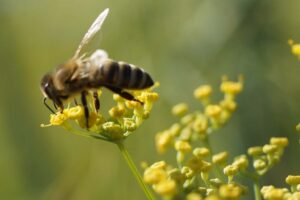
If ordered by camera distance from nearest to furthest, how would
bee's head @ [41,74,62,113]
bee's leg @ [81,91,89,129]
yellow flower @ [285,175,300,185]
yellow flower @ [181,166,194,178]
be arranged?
1. yellow flower @ [181,166,194,178]
2. yellow flower @ [285,175,300,185]
3. bee's leg @ [81,91,89,129]
4. bee's head @ [41,74,62,113]

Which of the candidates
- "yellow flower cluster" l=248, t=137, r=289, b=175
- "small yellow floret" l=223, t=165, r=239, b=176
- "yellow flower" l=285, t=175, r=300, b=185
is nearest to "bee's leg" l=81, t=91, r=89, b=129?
"small yellow floret" l=223, t=165, r=239, b=176

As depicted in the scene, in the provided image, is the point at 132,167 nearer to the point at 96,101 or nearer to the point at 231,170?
the point at 231,170

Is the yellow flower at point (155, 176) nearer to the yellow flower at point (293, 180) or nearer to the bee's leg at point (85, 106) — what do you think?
the bee's leg at point (85, 106)

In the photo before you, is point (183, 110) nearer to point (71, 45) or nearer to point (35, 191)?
point (35, 191)

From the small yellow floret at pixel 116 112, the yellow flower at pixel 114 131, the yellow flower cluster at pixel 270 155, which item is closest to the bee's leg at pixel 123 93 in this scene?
the small yellow floret at pixel 116 112

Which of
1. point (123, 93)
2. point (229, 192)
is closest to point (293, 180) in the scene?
point (229, 192)

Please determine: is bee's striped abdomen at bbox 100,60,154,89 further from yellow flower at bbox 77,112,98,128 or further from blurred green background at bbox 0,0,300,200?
blurred green background at bbox 0,0,300,200
